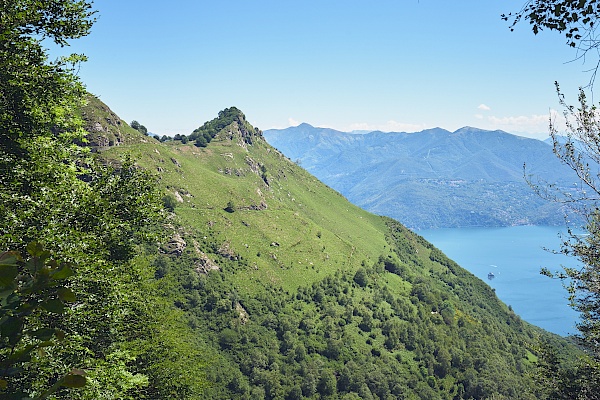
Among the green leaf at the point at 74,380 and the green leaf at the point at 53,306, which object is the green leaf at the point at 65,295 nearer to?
the green leaf at the point at 53,306

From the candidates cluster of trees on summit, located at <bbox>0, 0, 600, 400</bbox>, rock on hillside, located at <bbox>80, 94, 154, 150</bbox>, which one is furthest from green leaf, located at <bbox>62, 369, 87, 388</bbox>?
rock on hillside, located at <bbox>80, 94, 154, 150</bbox>

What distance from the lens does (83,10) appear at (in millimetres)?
15227

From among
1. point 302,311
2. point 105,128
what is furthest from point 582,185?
point 105,128

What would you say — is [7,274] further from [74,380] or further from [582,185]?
[582,185]

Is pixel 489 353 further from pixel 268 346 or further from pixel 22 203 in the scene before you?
pixel 22 203

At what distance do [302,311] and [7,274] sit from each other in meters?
121

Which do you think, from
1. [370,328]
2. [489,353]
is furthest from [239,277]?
[489,353]

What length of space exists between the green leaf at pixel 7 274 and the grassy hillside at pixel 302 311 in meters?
82.6

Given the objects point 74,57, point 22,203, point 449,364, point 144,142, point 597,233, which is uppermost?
point 144,142

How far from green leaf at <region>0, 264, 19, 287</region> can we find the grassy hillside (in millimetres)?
82613

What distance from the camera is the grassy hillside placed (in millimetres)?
96812

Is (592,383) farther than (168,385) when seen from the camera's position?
No

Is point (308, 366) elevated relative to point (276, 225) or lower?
lower

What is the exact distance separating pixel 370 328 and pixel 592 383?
355 feet
